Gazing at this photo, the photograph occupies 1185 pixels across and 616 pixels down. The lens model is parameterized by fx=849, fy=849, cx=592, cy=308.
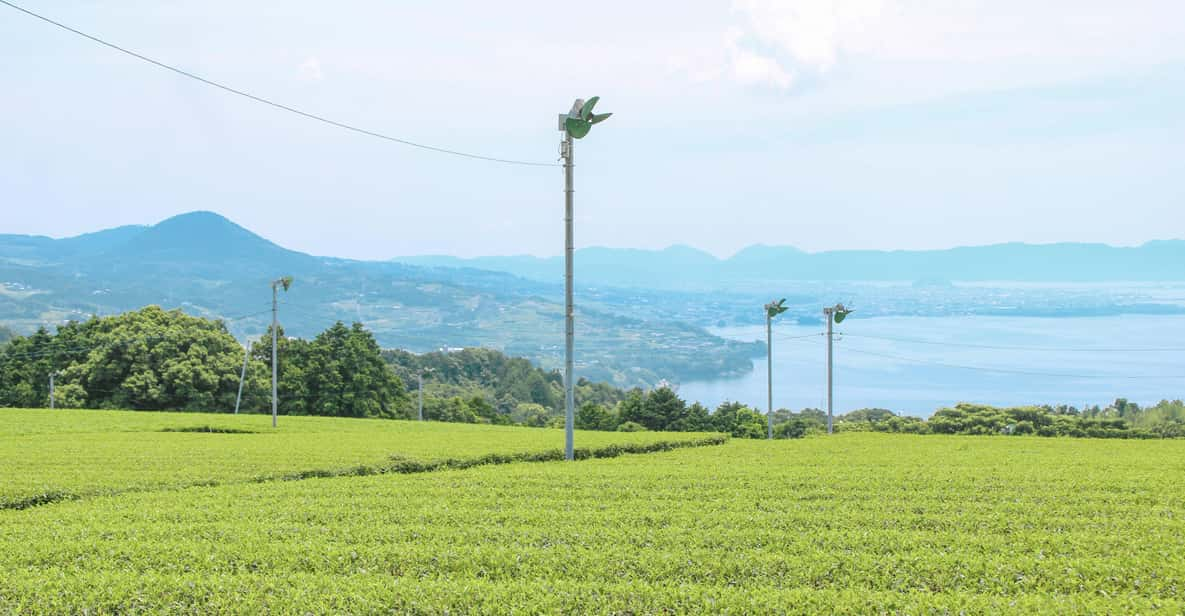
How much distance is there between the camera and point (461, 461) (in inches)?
832

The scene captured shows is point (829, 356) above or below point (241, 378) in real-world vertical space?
above

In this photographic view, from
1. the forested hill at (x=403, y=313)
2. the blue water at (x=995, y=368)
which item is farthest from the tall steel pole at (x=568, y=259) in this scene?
the forested hill at (x=403, y=313)

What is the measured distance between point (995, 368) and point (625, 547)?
19043 cm

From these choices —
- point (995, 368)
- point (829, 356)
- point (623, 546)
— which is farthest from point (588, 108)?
point (995, 368)

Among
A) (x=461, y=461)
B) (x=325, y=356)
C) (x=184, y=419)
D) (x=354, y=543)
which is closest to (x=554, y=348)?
(x=325, y=356)

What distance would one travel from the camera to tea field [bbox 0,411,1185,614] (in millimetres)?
7758

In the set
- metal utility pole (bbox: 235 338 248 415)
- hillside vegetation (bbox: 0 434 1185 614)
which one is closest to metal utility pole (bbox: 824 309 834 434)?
hillside vegetation (bbox: 0 434 1185 614)

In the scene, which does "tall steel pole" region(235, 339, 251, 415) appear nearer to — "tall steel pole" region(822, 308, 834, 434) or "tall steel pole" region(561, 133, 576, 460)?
"tall steel pole" region(822, 308, 834, 434)

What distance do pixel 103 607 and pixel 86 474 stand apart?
10.7 meters

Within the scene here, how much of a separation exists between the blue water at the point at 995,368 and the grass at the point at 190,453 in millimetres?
107844

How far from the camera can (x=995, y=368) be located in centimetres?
17962

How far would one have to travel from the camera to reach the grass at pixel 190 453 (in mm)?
Result: 16469

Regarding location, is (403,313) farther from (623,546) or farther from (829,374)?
(623,546)

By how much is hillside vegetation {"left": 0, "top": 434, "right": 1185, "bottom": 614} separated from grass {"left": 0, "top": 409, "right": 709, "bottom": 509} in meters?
2.11
